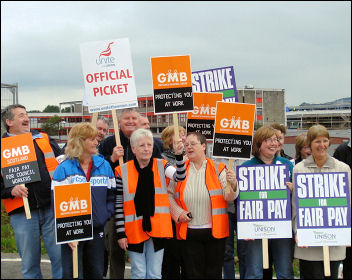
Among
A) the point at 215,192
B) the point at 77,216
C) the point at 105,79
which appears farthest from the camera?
the point at 105,79

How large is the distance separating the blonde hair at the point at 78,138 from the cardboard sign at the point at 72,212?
345mm

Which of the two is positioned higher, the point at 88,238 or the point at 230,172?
the point at 230,172

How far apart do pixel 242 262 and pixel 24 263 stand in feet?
8.64

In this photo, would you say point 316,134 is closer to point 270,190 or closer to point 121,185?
point 270,190

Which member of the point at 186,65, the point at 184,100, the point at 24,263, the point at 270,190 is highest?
the point at 186,65

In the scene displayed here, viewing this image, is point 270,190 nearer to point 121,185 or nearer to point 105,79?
point 121,185

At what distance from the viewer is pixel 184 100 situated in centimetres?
519

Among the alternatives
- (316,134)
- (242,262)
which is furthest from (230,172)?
(242,262)

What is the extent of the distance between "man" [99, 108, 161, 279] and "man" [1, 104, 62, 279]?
2.04 feet

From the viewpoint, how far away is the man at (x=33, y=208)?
15.2 feet

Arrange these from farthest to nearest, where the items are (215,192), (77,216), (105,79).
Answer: (105,79) < (215,192) < (77,216)

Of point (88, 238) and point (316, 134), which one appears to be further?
point (316, 134)

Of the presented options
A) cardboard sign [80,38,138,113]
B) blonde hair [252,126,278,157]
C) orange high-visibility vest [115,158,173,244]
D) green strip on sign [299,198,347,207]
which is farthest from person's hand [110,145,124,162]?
green strip on sign [299,198,347,207]

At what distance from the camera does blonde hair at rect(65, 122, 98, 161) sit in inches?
169
